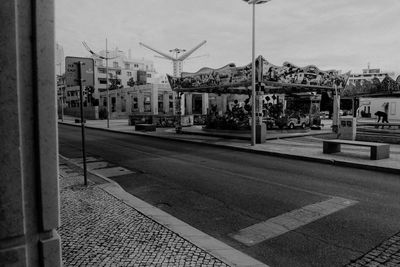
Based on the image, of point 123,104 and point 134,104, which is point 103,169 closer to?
point 134,104

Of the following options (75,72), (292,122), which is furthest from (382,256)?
(292,122)

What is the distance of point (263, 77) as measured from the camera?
1750 centimetres

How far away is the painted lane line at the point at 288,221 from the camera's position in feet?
15.6

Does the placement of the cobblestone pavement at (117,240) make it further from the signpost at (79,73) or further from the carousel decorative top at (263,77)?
the carousel decorative top at (263,77)

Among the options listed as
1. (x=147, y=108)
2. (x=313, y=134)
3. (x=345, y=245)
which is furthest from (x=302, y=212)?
(x=147, y=108)

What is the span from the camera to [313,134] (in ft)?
69.6

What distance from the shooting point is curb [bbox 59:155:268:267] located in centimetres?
390

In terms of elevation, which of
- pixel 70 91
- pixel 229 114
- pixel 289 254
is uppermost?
pixel 70 91

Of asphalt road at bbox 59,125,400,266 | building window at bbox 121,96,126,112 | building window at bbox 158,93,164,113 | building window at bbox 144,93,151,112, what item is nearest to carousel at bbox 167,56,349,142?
asphalt road at bbox 59,125,400,266

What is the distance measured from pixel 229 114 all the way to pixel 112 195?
55.8ft

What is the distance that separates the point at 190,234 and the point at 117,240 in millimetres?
1029

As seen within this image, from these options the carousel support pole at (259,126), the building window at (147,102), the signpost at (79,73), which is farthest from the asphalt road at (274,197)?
the building window at (147,102)

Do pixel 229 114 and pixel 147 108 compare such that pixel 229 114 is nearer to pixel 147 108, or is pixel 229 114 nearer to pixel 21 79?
pixel 21 79

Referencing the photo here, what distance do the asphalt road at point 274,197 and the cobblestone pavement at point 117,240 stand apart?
30.5 inches
